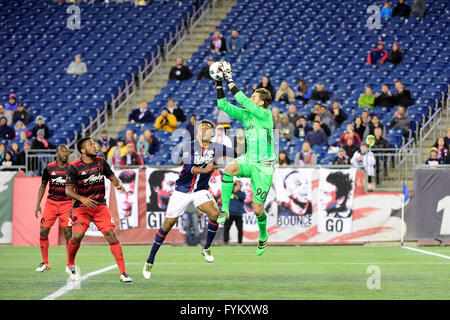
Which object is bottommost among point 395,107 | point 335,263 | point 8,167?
point 335,263

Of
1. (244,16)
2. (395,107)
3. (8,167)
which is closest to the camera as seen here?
(8,167)

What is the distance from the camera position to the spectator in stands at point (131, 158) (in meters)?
20.9

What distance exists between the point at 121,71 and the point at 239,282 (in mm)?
18042

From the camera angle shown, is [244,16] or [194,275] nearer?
[194,275]

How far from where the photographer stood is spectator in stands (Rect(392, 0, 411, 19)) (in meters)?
27.2

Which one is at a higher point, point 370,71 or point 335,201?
point 370,71

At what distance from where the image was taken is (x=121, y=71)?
28203 millimetres

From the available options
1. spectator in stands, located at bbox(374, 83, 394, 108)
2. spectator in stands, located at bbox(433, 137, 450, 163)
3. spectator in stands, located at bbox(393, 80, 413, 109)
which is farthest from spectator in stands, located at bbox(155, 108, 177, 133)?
spectator in stands, located at bbox(433, 137, 450, 163)

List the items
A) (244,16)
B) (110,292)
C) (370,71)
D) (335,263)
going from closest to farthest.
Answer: (110,292)
(335,263)
(370,71)
(244,16)

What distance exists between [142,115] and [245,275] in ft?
43.4

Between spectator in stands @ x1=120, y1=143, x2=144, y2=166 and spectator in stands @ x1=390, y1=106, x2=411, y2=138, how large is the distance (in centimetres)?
759

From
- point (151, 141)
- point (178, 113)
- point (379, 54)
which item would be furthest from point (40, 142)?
point (379, 54)

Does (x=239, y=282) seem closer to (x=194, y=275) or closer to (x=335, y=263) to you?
(x=194, y=275)

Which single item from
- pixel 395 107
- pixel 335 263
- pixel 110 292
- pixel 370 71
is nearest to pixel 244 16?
pixel 370 71
